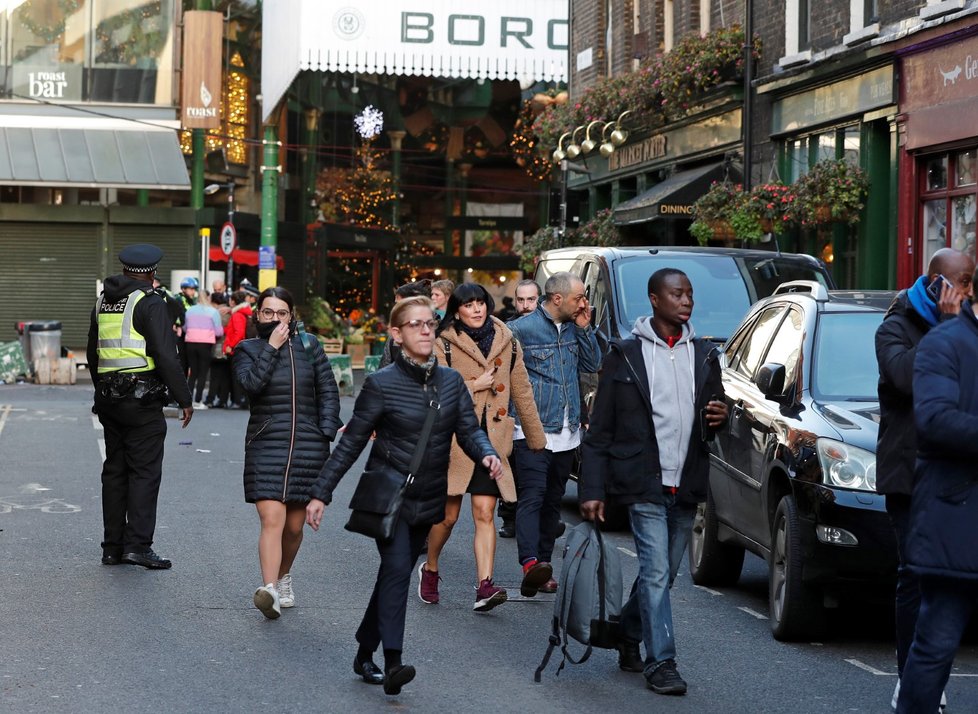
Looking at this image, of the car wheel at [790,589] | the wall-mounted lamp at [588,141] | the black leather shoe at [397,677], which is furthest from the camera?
the wall-mounted lamp at [588,141]

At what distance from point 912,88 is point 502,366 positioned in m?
11.2

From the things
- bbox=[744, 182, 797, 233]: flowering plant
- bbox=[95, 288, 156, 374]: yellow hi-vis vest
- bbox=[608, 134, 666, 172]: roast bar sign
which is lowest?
bbox=[95, 288, 156, 374]: yellow hi-vis vest

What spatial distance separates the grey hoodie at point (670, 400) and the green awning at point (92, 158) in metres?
32.5

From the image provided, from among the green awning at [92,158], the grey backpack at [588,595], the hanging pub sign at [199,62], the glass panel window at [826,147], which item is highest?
the hanging pub sign at [199,62]

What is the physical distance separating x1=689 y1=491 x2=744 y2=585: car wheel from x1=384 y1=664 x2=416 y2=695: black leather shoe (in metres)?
3.45

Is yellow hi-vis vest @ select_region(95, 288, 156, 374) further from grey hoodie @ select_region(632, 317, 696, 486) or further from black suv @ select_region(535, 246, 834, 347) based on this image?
grey hoodie @ select_region(632, 317, 696, 486)

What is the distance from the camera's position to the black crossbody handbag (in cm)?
683

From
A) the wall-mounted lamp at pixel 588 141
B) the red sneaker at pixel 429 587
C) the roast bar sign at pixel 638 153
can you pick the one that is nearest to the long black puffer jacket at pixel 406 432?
the red sneaker at pixel 429 587

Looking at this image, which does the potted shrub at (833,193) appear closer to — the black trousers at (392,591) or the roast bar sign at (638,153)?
the roast bar sign at (638,153)

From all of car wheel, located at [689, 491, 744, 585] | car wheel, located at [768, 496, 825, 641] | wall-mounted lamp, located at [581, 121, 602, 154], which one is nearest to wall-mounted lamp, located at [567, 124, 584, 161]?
wall-mounted lamp, located at [581, 121, 602, 154]

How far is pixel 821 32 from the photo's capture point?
21531 mm

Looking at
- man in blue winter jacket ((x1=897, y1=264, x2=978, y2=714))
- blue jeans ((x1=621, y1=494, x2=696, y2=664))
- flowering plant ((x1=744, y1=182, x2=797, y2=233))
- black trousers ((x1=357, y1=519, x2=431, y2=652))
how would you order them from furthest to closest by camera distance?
1. flowering plant ((x1=744, y1=182, x2=797, y2=233))
2. blue jeans ((x1=621, y1=494, x2=696, y2=664))
3. black trousers ((x1=357, y1=519, x2=431, y2=652))
4. man in blue winter jacket ((x1=897, y1=264, x2=978, y2=714))

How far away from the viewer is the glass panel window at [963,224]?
59.7 feet

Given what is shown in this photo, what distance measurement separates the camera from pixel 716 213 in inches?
870
